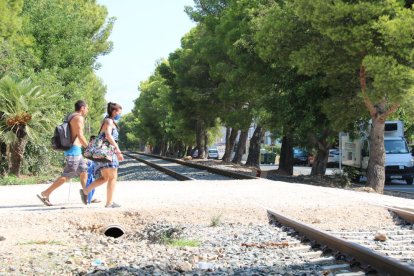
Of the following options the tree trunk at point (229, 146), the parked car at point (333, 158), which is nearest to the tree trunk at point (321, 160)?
the tree trunk at point (229, 146)

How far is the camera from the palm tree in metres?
18.0

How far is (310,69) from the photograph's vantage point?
1959cm

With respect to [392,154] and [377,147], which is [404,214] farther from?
[392,154]

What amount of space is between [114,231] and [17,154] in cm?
1065

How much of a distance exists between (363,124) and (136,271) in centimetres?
2352

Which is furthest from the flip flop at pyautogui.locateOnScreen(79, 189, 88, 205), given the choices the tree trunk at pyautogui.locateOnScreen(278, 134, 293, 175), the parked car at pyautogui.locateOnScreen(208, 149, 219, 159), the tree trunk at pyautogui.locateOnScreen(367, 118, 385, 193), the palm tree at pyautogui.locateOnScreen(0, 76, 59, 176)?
the parked car at pyautogui.locateOnScreen(208, 149, 219, 159)

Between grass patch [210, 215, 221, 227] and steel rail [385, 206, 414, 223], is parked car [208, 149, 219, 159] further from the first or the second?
grass patch [210, 215, 221, 227]

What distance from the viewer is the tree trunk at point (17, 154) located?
18.5 metres

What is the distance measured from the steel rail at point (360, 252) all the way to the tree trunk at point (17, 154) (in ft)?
40.9

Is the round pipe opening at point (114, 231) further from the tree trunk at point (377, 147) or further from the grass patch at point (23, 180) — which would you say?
the tree trunk at point (377, 147)

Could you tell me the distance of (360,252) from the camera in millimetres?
6004

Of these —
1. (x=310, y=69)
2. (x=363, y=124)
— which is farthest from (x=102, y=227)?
(x=363, y=124)

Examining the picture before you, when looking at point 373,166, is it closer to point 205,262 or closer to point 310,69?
point 310,69

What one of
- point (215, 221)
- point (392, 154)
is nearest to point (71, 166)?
point (215, 221)
